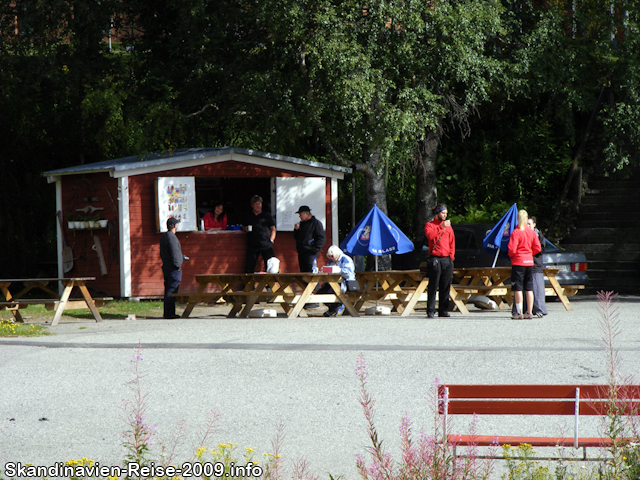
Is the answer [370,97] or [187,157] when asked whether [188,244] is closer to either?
[187,157]

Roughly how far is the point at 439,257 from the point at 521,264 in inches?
50.4

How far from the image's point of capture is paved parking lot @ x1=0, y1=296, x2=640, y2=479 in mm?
6016

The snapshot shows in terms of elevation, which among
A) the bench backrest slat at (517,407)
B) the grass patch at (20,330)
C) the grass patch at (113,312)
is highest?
the bench backrest slat at (517,407)

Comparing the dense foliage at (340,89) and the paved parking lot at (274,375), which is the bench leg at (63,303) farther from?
the dense foliage at (340,89)

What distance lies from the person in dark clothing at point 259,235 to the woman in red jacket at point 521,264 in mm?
5444

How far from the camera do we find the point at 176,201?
1731cm

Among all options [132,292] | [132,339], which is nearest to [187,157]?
[132,292]

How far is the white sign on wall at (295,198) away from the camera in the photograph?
18.1m

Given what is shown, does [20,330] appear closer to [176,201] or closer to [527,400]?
[176,201]

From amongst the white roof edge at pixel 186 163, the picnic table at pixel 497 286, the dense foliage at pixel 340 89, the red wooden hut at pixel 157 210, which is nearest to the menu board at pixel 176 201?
the red wooden hut at pixel 157 210

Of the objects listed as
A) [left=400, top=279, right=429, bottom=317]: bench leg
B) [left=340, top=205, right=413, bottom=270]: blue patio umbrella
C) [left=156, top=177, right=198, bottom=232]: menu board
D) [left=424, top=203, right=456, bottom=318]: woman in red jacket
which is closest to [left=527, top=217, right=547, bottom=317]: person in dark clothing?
[left=424, top=203, right=456, bottom=318]: woman in red jacket

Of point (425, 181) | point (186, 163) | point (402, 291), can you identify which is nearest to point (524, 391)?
point (402, 291)

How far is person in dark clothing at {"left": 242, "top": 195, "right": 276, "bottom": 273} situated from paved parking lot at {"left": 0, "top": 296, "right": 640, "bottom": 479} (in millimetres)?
4051

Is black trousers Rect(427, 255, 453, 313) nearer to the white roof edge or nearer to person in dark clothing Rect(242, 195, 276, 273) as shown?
person in dark clothing Rect(242, 195, 276, 273)
